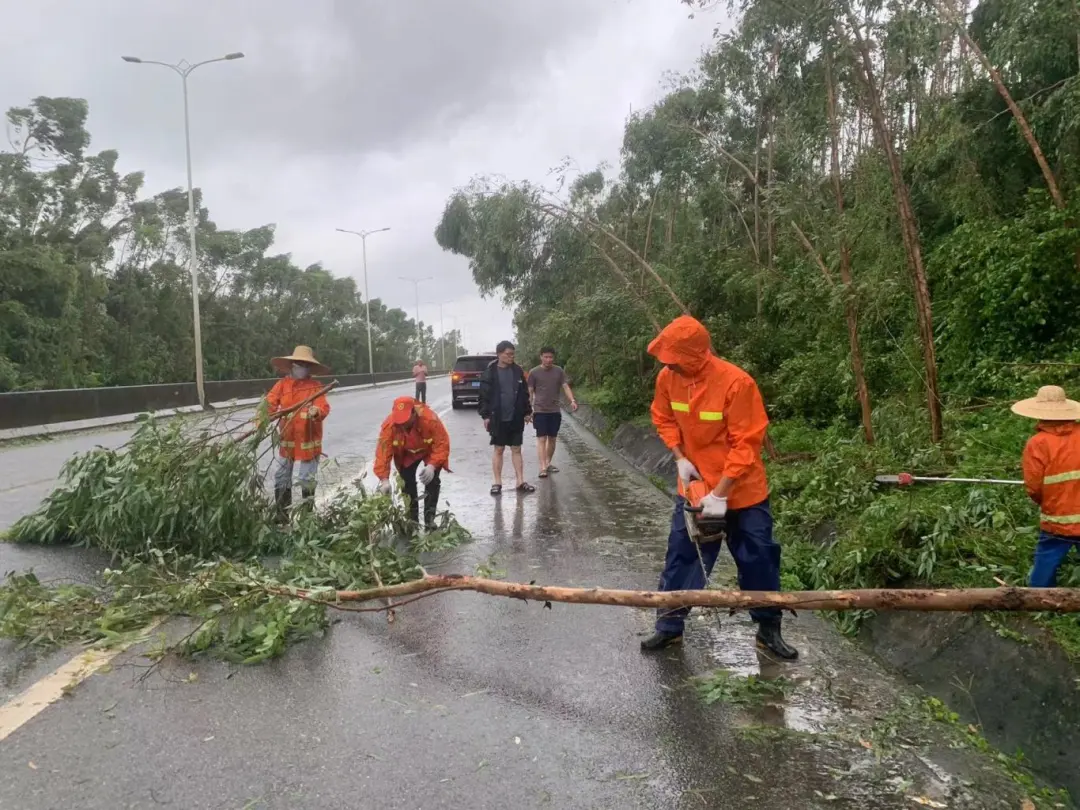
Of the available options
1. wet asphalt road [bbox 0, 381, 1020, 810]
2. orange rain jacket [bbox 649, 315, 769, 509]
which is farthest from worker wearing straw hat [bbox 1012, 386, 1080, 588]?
orange rain jacket [bbox 649, 315, 769, 509]

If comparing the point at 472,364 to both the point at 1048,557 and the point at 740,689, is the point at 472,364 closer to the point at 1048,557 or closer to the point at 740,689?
the point at 1048,557

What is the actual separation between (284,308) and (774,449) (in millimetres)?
55816

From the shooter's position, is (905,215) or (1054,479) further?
(905,215)

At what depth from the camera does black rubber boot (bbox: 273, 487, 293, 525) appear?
696cm

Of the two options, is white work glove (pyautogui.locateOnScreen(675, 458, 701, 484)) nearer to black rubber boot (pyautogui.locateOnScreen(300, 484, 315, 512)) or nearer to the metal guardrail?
black rubber boot (pyautogui.locateOnScreen(300, 484, 315, 512))

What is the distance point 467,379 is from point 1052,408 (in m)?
23.1

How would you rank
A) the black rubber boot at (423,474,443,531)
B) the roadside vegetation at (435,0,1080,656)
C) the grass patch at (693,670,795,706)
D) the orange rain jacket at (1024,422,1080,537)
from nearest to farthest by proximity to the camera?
1. the grass patch at (693,670,795,706)
2. the orange rain jacket at (1024,422,1080,537)
3. the roadside vegetation at (435,0,1080,656)
4. the black rubber boot at (423,474,443,531)

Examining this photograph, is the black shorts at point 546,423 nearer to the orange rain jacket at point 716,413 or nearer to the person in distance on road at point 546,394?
the person in distance on road at point 546,394

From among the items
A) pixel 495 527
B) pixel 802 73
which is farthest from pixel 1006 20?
pixel 495 527

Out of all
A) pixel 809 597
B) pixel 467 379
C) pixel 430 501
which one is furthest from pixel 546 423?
pixel 467 379

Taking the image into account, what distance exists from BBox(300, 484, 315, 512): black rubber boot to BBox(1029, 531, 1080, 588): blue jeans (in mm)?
5144

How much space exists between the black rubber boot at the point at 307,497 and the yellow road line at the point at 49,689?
8.75ft

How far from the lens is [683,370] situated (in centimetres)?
431

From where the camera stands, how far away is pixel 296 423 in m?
7.37
